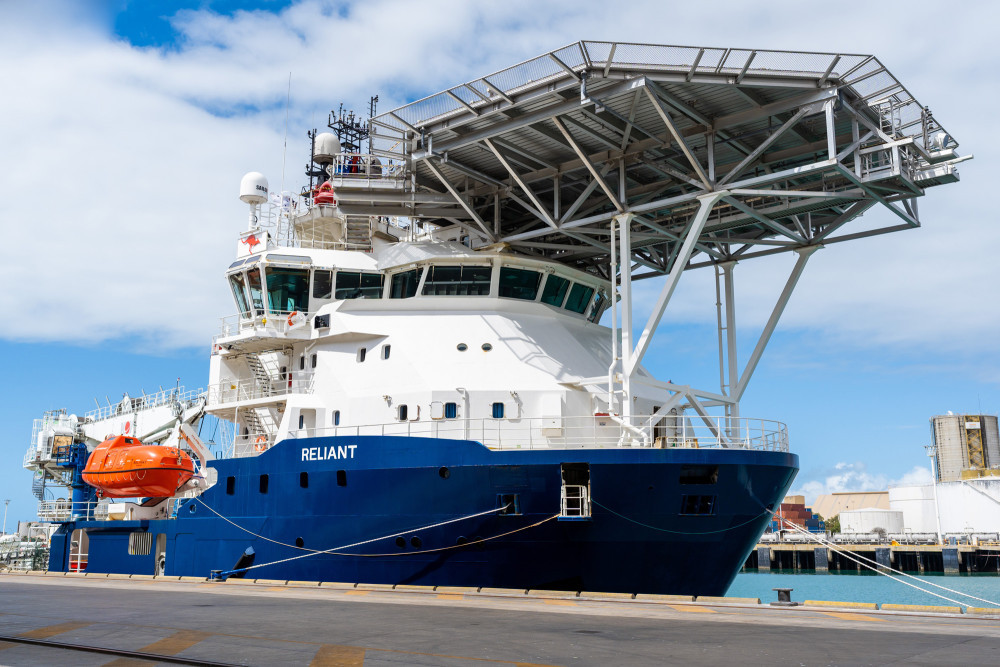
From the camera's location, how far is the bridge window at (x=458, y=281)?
2541 centimetres

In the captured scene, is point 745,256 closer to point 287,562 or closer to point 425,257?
point 425,257

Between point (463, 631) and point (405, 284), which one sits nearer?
point (463, 631)

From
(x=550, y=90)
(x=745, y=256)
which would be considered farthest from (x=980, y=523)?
(x=550, y=90)

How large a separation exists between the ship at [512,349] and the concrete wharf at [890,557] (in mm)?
34189

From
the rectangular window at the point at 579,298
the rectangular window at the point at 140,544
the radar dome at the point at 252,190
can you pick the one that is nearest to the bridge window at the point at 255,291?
the radar dome at the point at 252,190

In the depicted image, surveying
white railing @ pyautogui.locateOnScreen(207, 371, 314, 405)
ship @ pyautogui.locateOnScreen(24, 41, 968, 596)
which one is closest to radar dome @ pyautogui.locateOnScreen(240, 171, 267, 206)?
ship @ pyautogui.locateOnScreen(24, 41, 968, 596)

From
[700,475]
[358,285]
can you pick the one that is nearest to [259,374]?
[358,285]

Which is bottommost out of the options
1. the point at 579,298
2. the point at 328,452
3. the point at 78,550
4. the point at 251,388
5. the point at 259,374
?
the point at 78,550

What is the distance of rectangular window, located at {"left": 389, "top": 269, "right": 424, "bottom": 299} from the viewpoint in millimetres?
25609

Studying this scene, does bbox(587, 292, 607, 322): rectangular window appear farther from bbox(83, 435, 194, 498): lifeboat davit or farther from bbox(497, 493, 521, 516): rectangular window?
bbox(83, 435, 194, 498): lifeboat davit

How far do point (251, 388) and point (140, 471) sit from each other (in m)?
4.14

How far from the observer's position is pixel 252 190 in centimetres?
3048

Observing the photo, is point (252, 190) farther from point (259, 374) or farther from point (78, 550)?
point (78, 550)

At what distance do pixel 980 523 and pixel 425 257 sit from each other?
201 feet
